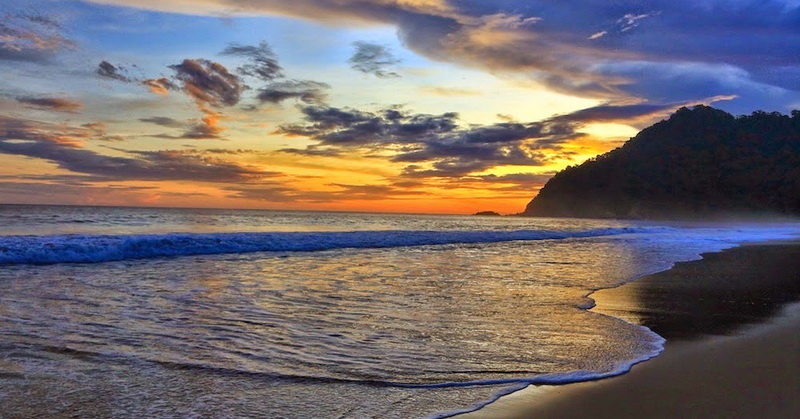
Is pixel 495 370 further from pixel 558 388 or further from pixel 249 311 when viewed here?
pixel 249 311

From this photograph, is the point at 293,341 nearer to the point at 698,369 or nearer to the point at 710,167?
the point at 698,369

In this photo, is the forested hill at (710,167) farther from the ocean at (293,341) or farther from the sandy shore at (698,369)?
the ocean at (293,341)

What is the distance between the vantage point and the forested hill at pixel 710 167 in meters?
108

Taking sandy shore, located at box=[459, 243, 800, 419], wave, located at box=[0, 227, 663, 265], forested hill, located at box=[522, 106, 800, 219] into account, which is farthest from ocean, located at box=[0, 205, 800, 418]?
forested hill, located at box=[522, 106, 800, 219]

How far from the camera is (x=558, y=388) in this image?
173 inches

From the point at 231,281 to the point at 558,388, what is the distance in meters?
7.97

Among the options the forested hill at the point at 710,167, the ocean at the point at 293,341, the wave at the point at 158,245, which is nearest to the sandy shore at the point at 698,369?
the ocean at the point at 293,341

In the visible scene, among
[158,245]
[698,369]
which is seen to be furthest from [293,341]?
[158,245]

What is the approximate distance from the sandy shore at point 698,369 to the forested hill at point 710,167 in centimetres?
11071

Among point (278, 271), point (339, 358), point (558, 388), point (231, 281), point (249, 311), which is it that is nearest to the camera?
point (558, 388)

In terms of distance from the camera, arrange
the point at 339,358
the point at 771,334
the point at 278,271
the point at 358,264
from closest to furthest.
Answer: the point at 339,358 < the point at 771,334 < the point at 278,271 < the point at 358,264

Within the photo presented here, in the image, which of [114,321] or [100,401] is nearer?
[100,401]

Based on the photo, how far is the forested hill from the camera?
107625mm

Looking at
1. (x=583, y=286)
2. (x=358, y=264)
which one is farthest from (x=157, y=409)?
(x=358, y=264)
